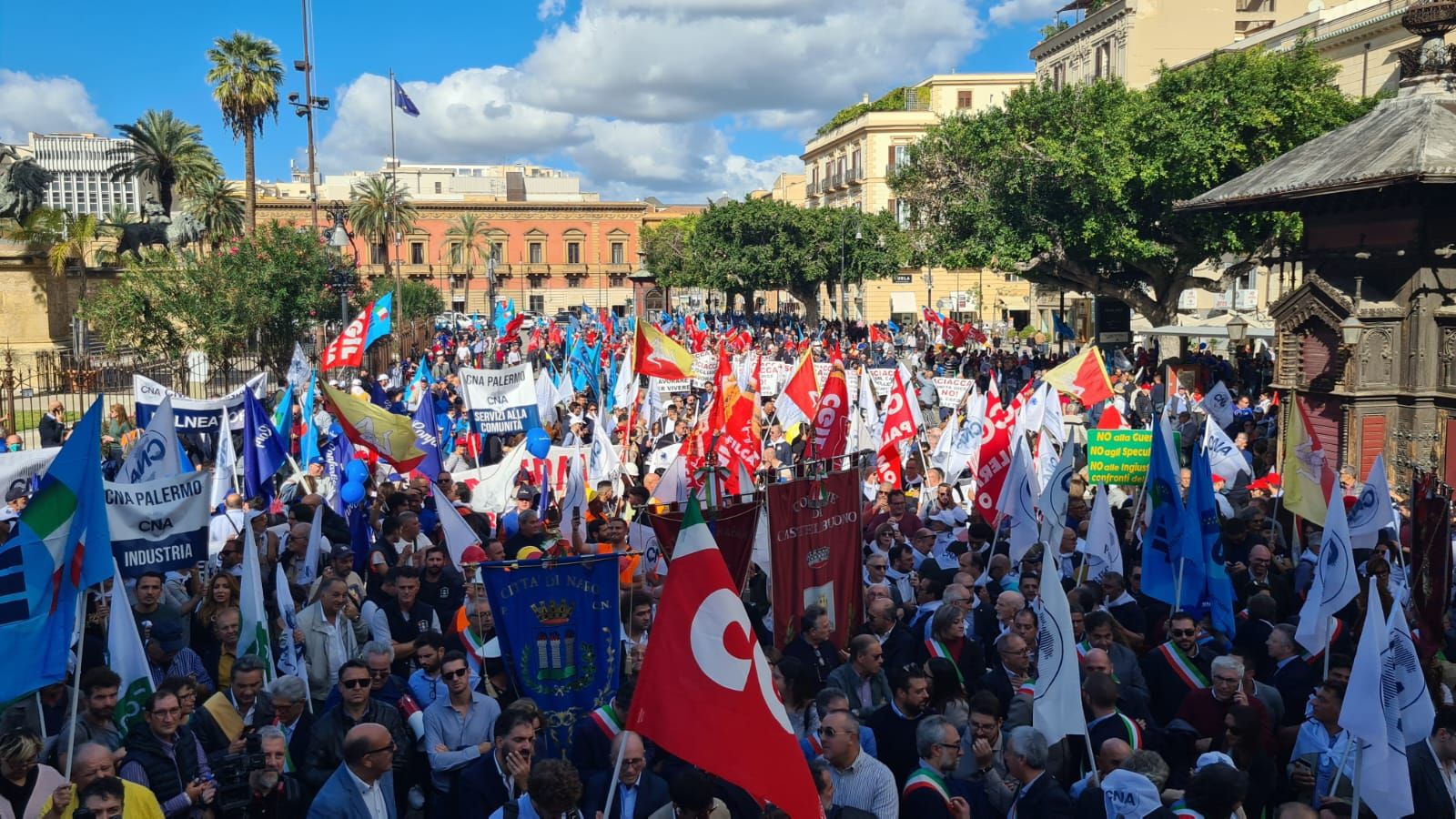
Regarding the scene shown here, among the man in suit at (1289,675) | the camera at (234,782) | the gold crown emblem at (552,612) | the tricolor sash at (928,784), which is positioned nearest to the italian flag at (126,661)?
the camera at (234,782)

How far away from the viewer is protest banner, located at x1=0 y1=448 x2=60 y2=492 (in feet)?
36.0

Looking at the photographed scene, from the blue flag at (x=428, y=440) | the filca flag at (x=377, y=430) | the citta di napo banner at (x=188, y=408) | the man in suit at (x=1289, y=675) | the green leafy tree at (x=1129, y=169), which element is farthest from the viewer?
the green leafy tree at (x=1129, y=169)

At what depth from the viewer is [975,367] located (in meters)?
33.4

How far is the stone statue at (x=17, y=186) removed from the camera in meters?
30.5

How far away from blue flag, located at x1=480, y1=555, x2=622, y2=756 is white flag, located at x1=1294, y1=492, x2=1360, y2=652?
417 centimetres

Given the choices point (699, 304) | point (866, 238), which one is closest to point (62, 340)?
point (866, 238)

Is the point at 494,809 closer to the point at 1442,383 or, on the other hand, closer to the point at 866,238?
the point at 1442,383

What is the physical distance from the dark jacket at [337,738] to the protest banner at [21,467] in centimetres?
609

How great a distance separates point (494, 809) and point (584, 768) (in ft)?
2.13

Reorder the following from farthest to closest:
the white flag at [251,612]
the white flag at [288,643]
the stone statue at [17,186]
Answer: the stone statue at [17,186] < the white flag at [288,643] < the white flag at [251,612]

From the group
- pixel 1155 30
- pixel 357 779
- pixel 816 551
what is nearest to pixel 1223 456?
pixel 816 551

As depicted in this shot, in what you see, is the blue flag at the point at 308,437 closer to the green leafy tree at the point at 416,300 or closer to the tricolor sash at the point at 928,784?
the tricolor sash at the point at 928,784

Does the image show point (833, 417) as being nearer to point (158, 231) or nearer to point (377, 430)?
point (377, 430)

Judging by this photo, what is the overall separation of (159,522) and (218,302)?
19069mm
